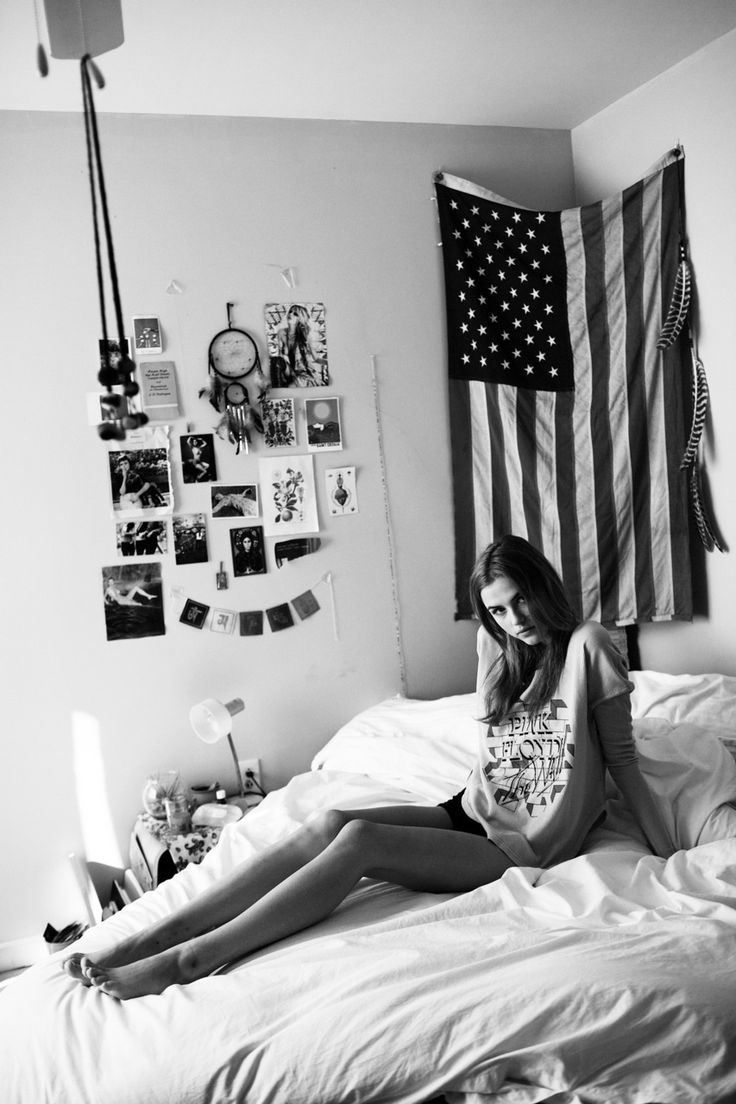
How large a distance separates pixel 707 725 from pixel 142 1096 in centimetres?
162

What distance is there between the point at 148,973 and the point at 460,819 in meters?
0.74

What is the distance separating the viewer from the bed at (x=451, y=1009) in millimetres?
1379

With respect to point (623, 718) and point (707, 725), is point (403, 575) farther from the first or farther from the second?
point (623, 718)

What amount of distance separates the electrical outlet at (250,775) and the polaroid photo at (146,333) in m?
1.33

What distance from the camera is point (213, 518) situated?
119 inches

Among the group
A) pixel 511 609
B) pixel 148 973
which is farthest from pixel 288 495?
pixel 148 973

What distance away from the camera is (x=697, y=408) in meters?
2.97

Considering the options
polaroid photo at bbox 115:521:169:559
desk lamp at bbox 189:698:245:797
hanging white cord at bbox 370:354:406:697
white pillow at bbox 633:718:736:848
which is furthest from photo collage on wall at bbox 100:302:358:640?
white pillow at bbox 633:718:736:848

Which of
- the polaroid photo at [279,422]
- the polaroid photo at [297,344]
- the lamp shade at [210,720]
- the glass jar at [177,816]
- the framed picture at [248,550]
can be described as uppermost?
the polaroid photo at [297,344]

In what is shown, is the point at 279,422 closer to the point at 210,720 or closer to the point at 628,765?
the point at 210,720

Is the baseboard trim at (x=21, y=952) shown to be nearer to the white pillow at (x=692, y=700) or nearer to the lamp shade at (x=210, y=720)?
the lamp shade at (x=210, y=720)

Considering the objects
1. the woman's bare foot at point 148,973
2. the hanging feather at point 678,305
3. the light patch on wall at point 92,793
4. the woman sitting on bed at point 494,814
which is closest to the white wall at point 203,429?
the light patch on wall at point 92,793

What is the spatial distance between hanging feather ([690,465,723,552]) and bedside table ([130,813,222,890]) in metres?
1.72

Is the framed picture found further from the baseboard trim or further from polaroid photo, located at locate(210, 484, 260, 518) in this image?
the baseboard trim
